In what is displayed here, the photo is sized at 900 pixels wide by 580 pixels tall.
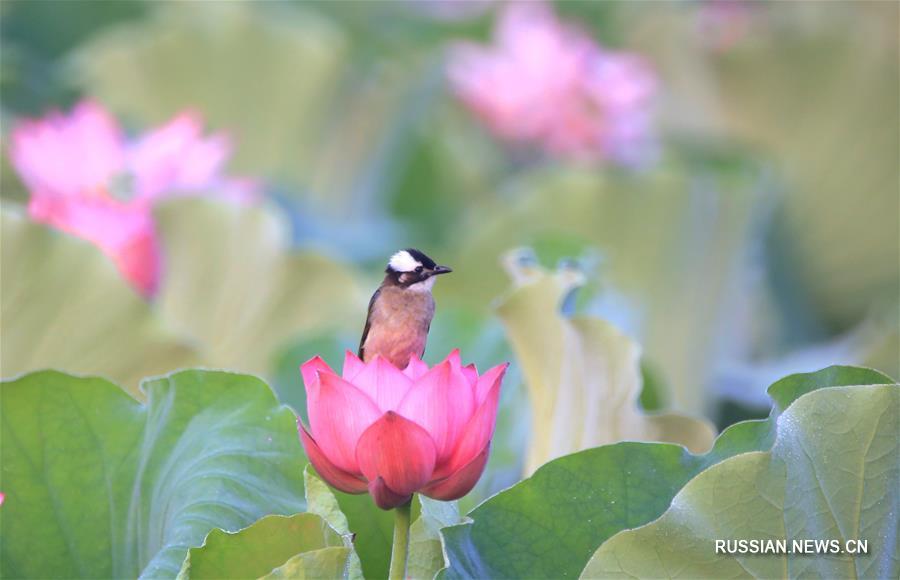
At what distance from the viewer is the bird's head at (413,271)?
74 cm

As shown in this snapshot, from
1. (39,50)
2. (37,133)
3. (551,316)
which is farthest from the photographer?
(39,50)

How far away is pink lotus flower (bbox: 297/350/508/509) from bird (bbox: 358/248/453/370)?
1.7 inches

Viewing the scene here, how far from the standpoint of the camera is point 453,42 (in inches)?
123

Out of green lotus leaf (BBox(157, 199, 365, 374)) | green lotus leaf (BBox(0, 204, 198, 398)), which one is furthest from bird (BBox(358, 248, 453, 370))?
green lotus leaf (BBox(157, 199, 365, 374))

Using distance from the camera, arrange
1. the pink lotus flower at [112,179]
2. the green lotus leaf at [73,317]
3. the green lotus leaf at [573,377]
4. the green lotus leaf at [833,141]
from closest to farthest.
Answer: the green lotus leaf at [573,377], the green lotus leaf at [73,317], the pink lotus flower at [112,179], the green lotus leaf at [833,141]

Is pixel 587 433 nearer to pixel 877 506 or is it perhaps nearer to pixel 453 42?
pixel 877 506

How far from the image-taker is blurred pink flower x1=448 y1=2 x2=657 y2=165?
8.07 ft

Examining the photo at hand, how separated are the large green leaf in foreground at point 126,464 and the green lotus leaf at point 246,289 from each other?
22.5 inches

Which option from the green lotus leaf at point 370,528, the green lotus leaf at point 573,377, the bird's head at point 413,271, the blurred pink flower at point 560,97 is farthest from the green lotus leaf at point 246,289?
the blurred pink flower at point 560,97

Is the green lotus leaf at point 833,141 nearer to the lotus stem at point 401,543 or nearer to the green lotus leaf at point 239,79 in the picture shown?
the green lotus leaf at point 239,79

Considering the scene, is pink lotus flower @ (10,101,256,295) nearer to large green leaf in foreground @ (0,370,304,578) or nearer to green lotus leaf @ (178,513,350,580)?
large green leaf in foreground @ (0,370,304,578)

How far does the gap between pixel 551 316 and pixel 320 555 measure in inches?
14.4

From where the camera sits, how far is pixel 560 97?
8.05 ft

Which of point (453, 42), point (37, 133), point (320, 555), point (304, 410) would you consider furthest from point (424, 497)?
point (453, 42)
